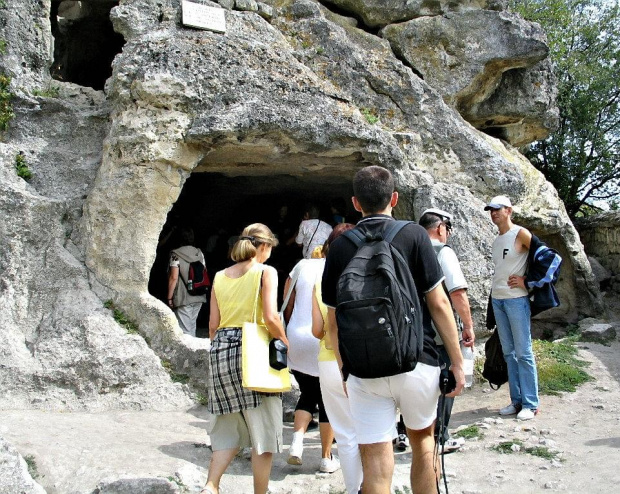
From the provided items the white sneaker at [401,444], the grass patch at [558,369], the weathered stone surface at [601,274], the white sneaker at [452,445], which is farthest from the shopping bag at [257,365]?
the weathered stone surface at [601,274]

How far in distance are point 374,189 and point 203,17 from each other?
174 inches

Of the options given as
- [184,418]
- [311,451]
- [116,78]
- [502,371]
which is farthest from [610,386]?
[116,78]

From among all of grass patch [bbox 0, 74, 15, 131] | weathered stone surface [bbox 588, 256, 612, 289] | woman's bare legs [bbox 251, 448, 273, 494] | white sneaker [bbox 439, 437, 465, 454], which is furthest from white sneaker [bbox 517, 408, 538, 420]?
weathered stone surface [bbox 588, 256, 612, 289]

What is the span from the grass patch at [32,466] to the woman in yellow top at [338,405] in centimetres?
176

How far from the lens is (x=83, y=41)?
8.71 meters

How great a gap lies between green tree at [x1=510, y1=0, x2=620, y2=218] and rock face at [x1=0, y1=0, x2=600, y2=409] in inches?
234

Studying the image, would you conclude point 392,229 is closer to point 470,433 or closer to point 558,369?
point 470,433

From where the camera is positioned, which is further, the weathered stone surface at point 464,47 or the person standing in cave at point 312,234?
the weathered stone surface at point 464,47

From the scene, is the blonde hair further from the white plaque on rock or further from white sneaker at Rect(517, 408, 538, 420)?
the white plaque on rock

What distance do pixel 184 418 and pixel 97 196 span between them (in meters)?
2.14

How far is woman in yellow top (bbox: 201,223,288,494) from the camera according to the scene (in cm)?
369

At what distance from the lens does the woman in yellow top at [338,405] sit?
11.4 ft

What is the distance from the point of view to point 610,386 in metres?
6.26

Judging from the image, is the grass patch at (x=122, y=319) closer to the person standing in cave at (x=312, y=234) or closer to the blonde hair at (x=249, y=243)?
the person standing in cave at (x=312, y=234)
